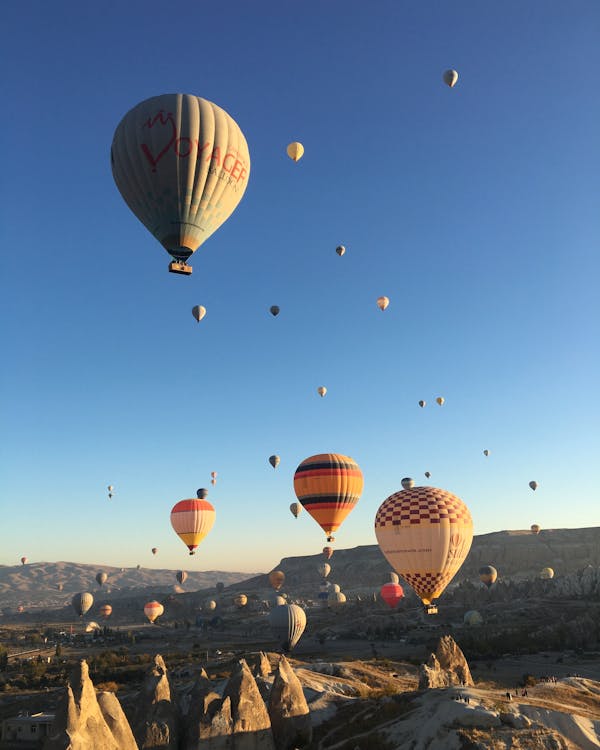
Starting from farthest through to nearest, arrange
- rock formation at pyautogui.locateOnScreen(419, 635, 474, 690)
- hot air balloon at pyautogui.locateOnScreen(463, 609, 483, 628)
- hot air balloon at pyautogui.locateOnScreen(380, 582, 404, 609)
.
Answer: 1. hot air balloon at pyautogui.locateOnScreen(463, 609, 483, 628)
2. hot air balloon at pyautogui.locateOnScreen(380, 582, 404, 609)
3. rock formation at pyautogui.locateOnScreen(419, 635, 474, 690)

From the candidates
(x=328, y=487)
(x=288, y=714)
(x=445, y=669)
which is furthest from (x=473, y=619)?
(x=288, y=714)

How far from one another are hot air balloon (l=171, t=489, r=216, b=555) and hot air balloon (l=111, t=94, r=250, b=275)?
141 feet

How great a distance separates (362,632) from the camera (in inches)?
3718

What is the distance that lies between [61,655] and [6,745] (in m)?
56.7

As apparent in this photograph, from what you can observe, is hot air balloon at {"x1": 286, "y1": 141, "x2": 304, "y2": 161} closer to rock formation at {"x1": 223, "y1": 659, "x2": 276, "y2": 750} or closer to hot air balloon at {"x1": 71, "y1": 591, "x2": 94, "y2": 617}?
rock formation at {"x1": 223, "y1": 659, "x2": 276, "y2": 750}

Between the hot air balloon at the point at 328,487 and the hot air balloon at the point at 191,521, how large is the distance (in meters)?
20.1

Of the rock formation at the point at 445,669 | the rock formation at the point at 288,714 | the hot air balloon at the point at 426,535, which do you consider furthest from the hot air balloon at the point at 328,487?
the rock formation at the point at 288,714

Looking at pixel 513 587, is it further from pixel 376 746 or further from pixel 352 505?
pixel 376 746

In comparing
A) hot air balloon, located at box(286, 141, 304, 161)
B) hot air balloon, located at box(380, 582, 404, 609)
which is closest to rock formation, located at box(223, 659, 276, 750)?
hot air balloon, located at box(286, 141, 304, 161)

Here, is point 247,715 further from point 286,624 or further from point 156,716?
point 286,624

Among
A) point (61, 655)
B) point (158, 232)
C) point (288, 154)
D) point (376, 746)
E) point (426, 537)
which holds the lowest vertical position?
point (61, 655)

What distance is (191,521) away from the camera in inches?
2768

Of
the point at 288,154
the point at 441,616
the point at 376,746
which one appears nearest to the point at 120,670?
the point at 376,746

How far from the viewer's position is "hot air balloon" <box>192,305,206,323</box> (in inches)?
1989
